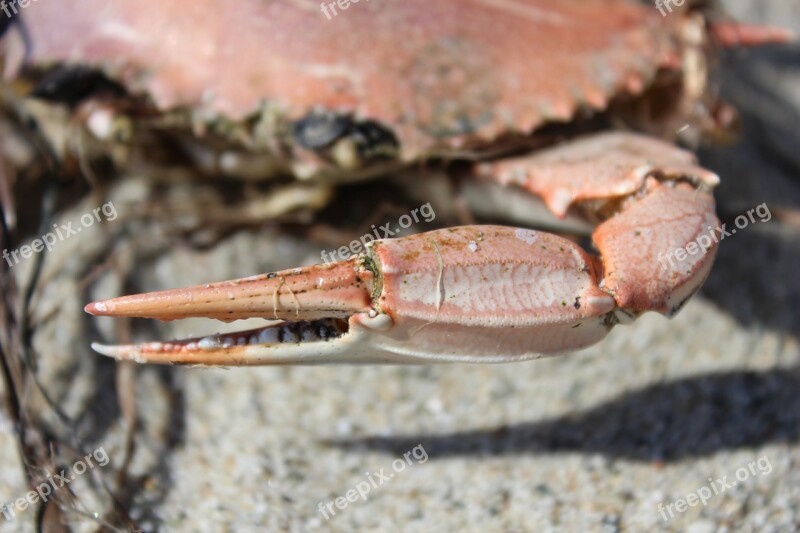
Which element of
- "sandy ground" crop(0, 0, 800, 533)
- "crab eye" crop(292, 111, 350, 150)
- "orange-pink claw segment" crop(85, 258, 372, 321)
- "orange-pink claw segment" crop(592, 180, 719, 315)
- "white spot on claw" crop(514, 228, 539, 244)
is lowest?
"sandy ground" crop(0, 0, 800, 533)

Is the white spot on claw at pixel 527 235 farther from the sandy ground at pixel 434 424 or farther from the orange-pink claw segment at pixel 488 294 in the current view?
the sandy ground at pixel 434 424

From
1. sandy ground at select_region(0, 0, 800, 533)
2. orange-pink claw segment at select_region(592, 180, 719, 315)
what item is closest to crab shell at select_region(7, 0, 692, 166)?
orange-pink claw segment at select_region(592, 180, 719, 315)

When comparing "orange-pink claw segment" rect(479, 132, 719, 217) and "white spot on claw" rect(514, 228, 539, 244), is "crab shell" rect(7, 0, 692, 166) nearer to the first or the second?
"orange-pink claw segment" rect(479, 132, 719, 217)

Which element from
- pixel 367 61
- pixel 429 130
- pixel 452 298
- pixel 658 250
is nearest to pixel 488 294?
pixel 452 298

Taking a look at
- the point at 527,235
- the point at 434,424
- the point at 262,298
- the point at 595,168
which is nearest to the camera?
the point at 262,298

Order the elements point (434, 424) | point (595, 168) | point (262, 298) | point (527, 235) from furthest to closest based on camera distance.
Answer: point (434, 424)
point (595, 168)
point (527, 235)
point (262, 298)

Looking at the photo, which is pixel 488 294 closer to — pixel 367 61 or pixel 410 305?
pixel 410 305

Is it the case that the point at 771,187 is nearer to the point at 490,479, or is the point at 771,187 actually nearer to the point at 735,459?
the point at 735,459

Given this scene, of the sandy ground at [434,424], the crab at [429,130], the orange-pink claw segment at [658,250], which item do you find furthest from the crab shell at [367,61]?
the sandy ground at [434,424]
